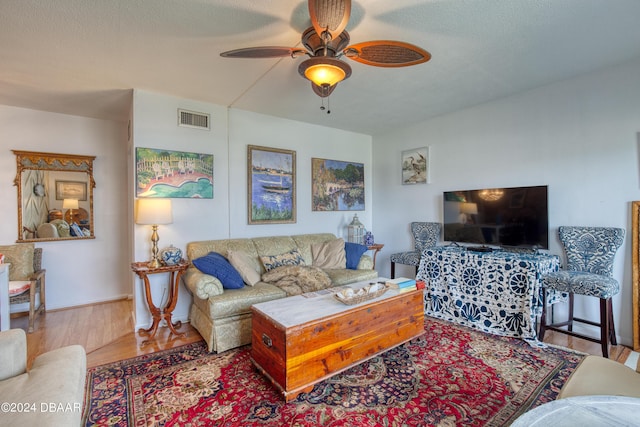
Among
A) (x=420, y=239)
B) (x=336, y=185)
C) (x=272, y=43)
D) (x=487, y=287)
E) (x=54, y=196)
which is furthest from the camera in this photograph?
(x=336, y=185)

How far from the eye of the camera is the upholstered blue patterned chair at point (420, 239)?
4.00m

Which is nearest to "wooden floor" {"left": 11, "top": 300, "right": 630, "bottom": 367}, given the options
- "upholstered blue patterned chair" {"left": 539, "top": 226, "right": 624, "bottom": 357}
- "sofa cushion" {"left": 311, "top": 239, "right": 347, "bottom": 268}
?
"upholstered blue patterned chair" {"left": 539, "top": 226, "right": 624, "bottom": 357}

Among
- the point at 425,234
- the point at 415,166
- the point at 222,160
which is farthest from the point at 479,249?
the point at 222,160

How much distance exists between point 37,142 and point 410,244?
207 inches

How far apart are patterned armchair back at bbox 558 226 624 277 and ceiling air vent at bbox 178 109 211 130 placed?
408cm

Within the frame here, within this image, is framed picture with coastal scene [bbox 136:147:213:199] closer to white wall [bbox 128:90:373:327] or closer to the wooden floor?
white wall [bbox 128:90:373:327]

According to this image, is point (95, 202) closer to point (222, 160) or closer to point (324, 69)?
point (222, 160)

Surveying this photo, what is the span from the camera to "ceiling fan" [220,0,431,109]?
1.65 m

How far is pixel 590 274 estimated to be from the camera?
8.75ft

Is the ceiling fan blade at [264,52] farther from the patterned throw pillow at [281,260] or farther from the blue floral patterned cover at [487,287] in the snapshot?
the blue floral patterned cover at [487,287]

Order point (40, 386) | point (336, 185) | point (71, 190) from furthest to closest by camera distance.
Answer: point (336, 185), point (71, 190), point (40, 386)

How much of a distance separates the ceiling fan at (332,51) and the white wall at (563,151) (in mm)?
2171

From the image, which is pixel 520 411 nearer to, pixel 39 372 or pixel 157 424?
pixel 157 424

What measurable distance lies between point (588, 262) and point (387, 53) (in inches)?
108
